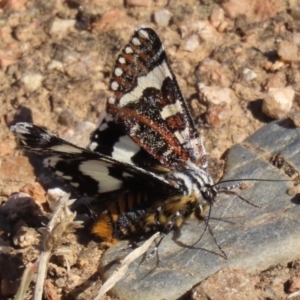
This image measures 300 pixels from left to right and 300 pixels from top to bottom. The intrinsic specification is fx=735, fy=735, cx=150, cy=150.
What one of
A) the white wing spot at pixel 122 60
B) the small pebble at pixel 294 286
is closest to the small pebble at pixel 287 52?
the white wing spot at pixel 122 60

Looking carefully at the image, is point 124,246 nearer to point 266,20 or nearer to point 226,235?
point 226,235

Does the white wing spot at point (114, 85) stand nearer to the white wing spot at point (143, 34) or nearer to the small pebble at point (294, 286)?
the white wing spot at point (143, 34)

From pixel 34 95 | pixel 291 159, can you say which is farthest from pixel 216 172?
pixel 34 95

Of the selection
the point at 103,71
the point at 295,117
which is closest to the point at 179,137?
the point at 295,117

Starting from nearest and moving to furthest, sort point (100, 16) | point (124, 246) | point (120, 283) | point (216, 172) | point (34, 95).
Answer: point (120, 283)
point (124, 246)
point (216, 172)
point (34, 95)
point (100, 16)

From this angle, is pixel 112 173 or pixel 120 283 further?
pixel 112 173

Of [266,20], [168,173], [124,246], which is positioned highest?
[266,20]

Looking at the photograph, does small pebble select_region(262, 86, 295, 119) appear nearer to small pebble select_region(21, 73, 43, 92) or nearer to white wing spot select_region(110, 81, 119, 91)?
white wing spot select_region(110, 81, 119, 91)
